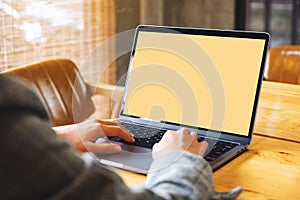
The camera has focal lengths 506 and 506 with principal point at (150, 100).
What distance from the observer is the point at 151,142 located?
1.24 metres

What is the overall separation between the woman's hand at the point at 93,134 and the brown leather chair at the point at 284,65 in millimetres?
1196

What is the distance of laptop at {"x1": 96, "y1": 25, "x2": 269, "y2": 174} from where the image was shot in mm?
1241

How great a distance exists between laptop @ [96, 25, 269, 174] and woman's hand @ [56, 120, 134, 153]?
0.06 feet

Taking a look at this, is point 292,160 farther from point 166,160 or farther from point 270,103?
point 270,103

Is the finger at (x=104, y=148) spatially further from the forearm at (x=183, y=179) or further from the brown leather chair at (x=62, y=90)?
the brown leather chair at (x=62, y=90)

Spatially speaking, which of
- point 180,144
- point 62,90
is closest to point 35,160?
point 180,144

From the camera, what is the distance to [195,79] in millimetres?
1362

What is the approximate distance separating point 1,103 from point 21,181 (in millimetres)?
101

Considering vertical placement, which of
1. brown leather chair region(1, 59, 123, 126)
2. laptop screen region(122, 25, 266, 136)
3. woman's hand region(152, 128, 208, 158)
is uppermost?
laptop screen region(122, 25, 266, 136)

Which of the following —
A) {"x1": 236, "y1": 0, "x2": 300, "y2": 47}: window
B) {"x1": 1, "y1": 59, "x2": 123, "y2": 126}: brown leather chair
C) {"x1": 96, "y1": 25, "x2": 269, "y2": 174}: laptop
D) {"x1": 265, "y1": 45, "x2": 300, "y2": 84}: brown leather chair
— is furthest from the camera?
{"x1": 236, "y1": 0, "x2": 300, "y2": 47}: window

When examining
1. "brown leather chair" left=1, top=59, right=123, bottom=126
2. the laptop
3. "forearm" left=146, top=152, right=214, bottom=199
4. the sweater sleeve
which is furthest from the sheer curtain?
the sweater sleeve

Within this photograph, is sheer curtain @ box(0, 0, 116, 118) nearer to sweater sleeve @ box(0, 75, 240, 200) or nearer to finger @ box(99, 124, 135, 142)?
finger @ box(99, 124, 135, 142)

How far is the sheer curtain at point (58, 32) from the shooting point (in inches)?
107

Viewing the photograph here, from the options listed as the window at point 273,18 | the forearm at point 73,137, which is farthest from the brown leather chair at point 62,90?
the window at point 273,18
